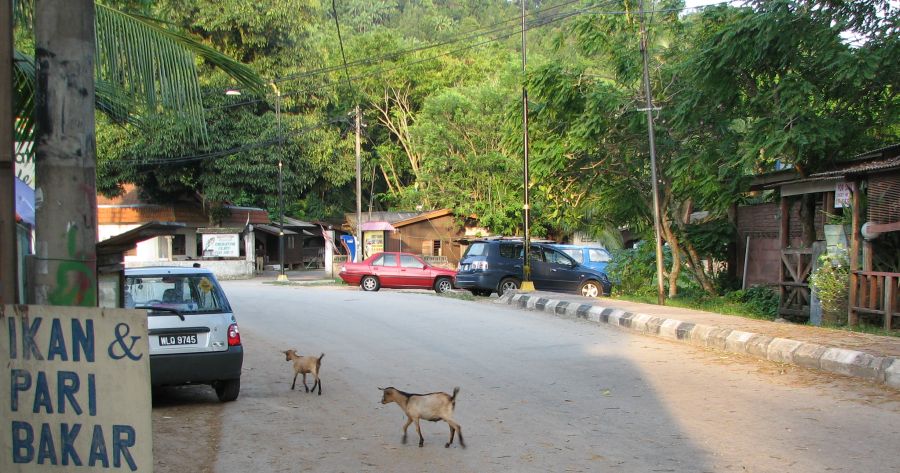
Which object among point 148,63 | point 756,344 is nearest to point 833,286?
point 756,344

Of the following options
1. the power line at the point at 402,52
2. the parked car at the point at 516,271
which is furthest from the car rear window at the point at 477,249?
the power line at the point at 402,52

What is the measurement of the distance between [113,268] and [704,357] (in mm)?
8883

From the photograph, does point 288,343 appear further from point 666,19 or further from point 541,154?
point 666,19

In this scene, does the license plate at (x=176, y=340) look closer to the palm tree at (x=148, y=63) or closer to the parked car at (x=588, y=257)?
the palm tree at (x=148, y=63)

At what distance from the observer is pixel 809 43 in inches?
629

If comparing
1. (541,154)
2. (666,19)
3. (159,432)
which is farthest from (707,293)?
(159,432)

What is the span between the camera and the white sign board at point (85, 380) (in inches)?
148

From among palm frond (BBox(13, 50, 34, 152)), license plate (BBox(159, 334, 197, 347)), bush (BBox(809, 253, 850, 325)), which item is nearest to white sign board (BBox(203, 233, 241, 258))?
bush (BBox(809, 253, 850, 325))

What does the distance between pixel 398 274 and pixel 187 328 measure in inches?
798

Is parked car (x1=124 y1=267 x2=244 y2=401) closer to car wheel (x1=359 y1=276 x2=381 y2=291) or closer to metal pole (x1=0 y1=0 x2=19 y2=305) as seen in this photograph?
metal pole (x1=0 y1=0 x2=19 y2=305)

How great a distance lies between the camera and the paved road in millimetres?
6297

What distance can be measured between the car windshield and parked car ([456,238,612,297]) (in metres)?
15.8

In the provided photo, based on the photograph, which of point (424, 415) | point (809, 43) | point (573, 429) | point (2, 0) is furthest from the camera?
point (809, 43)

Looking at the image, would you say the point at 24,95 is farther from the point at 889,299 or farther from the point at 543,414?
the point at 889,299
